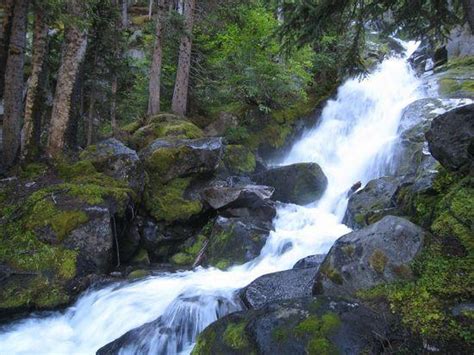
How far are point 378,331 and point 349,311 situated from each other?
14.5 inches

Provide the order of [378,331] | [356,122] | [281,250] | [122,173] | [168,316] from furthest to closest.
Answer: [356,122]
[122,173]
[281,250]
[168,316]
[378,331]

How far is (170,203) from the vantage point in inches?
435

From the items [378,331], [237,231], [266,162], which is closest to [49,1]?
[237,231]

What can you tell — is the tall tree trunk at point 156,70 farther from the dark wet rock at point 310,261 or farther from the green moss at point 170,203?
the dark wet rock at point 310,261

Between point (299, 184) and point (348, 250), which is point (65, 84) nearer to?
point (299, 184)

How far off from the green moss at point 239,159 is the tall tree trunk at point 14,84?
6925 mm

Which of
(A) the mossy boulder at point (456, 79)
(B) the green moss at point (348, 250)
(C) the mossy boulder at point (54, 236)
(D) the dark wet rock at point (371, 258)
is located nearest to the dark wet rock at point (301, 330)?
(D) the dark wet rock at point (371, 258)

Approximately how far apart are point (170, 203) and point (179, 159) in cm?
147

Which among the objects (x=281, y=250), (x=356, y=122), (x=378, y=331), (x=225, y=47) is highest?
(x=225, y=47)

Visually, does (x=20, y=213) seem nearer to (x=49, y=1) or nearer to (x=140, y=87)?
(x=49, y=1)

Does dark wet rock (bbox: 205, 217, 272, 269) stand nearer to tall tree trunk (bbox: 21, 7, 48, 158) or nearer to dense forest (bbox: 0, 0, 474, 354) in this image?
dense forest (bbox: 0, 0, 474, 354)

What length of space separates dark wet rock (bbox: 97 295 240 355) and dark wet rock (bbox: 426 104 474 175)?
4413 mm

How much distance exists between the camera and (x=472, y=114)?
6.72m

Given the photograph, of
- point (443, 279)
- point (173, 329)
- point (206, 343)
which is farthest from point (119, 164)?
point (443, 279)
